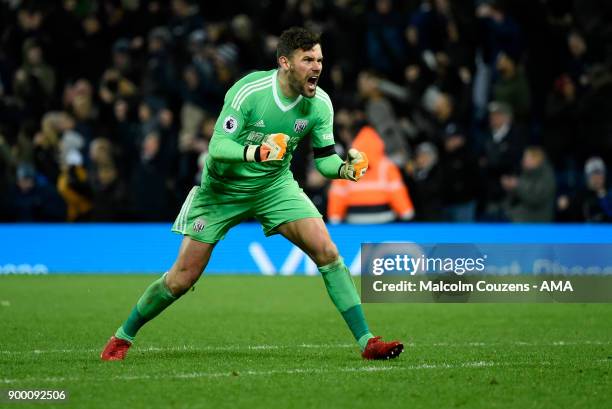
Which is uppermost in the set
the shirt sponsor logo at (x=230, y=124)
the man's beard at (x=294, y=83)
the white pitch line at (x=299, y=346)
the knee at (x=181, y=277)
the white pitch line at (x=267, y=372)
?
the man's beard at (x=294, y=83)

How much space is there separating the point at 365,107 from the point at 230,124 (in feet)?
33.8

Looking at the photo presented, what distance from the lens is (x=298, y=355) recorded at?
9383 mm

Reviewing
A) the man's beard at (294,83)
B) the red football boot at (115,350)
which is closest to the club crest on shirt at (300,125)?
the man's beard at (294,83)

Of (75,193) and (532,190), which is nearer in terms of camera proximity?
(532,190)

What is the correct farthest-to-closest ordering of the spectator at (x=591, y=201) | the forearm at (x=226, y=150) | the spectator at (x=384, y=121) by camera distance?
the spectator at (x=384, y=121), the spectator at (x=591, y=201), the forearm at (x=226, y=150)

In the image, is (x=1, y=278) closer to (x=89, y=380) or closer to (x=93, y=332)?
(x=93, y=332)

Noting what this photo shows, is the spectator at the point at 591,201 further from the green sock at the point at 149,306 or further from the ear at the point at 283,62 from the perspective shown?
the green sock at the point at 149,306

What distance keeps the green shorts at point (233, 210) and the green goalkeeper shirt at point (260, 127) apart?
2.8 inches

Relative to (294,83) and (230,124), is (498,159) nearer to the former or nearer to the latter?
(294,83)

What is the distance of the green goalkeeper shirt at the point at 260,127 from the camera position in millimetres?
8758

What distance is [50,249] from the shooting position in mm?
18953

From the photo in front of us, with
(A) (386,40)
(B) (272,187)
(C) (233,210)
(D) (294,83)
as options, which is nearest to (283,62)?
(D) (294,83)

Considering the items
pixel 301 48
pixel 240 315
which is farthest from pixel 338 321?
pixel 301 48

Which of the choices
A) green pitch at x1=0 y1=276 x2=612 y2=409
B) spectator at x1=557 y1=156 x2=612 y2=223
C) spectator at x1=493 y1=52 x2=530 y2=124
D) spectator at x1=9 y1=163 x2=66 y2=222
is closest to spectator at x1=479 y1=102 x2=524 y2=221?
spectator at x1=493 y1=52 x2=530 y2=124
